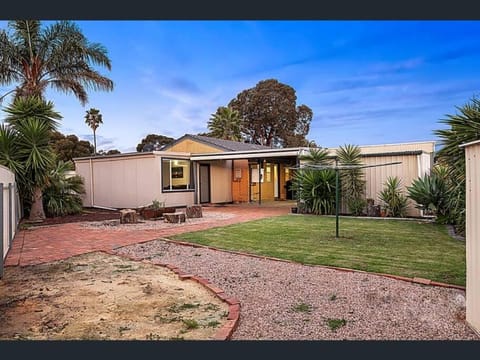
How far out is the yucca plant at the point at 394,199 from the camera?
11.7 metres

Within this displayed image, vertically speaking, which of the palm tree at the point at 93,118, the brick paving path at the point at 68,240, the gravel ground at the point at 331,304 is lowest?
the gravel ground at the point at 331,304

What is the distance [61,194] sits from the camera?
13.7 m

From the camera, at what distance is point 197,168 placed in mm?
17422

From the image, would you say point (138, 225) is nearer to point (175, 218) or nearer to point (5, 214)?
point (175, 218)

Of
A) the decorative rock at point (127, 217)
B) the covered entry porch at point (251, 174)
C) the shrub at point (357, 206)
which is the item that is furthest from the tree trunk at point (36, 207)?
the shrub at point (357, 206)

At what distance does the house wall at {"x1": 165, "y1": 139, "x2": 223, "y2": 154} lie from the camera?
19217 millimetres

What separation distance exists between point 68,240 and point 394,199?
992 cm

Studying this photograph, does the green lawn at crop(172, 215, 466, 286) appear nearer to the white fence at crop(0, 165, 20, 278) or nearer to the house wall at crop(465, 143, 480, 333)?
the house wall at crop(465, 143, 480, 333)

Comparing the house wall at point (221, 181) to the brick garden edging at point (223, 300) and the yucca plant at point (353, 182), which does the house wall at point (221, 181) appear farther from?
the brick garden edging at point (223, 300)

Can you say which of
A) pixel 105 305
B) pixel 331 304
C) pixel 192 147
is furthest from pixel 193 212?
pixel 331 304

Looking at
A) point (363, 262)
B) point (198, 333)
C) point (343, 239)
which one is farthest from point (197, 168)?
point (198, 333)

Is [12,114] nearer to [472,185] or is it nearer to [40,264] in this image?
[40,264]

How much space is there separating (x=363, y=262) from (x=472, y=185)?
261cm

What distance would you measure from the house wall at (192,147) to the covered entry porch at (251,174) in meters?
1.04
